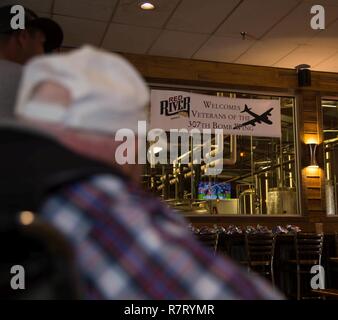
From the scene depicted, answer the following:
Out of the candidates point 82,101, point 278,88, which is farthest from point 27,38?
point 278,88

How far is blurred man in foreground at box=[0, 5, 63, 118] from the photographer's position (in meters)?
1.06

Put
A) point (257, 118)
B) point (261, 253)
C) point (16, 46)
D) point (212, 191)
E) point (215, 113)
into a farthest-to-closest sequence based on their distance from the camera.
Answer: point (212, 191) < point (257, 118) < point (215, 113) < point (261, 253) < point (16, 46)

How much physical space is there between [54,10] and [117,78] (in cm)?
478

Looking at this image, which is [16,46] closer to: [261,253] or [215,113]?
→ [261,253]

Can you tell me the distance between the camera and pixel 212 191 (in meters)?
7.18

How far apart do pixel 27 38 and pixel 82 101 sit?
624mm

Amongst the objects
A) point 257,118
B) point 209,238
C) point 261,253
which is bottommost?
point 261,253

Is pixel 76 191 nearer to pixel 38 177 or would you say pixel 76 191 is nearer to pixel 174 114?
pixel 38 177

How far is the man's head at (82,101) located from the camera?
0.59 m

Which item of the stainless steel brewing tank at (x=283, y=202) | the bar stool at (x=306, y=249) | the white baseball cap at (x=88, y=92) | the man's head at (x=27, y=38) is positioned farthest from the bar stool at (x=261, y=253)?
the white baseball cap at (x=88, y=92)

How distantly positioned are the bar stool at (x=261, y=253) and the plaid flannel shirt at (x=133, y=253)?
4.81 m

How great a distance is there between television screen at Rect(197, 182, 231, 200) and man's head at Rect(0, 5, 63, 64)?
19.8 ft

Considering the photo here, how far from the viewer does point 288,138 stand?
7207 millimetres

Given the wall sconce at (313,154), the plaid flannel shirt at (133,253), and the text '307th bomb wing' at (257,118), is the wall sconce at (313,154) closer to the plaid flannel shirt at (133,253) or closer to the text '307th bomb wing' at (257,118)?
the text '307th bomb wing' at (257,118)
